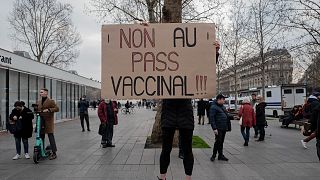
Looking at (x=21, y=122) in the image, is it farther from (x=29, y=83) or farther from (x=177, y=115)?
(x=29, y=83)

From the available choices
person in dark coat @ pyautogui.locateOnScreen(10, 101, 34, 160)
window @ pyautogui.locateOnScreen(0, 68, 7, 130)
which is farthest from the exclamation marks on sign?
window @ pyautogui.locateOnScreen(0, 68, 7, 130)

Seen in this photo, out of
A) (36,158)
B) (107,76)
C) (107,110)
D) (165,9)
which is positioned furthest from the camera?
(107,110)

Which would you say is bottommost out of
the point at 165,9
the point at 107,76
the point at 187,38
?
the point at 107,76

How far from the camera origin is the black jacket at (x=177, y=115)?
19.7 ft

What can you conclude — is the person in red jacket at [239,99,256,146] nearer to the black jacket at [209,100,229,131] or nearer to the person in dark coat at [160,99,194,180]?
the black jacket at [209,100,229,131]

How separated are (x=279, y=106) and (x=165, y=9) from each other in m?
28.5

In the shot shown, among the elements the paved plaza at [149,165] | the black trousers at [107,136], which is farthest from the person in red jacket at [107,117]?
the paved plaza at [149,165]

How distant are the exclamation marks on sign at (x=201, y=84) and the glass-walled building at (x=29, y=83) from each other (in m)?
16.8

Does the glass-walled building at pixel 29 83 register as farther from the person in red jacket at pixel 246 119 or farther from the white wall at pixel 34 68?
the person in red jacket at pixel 246 119

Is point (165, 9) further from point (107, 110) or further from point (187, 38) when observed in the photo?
point (187, 38)

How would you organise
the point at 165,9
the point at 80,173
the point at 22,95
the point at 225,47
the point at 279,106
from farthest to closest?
the point at 225,47
the point at 279,106
the point at 22,95
the point at 165,9
the point at 80,173

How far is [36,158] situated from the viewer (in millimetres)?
10133

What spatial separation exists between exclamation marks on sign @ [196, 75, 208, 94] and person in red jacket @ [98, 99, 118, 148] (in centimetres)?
779

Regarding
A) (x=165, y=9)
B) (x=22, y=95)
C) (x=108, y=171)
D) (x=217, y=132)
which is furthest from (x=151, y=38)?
(x=22, y=95)
